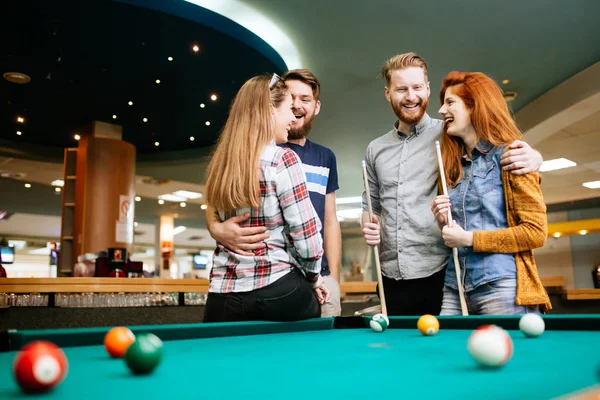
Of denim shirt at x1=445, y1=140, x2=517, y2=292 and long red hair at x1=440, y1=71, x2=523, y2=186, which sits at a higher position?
long red hair at x1=440, y1=71, x2=523, y2=186

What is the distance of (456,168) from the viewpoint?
231 centimetres

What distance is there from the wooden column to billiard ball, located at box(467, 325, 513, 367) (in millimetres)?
6561

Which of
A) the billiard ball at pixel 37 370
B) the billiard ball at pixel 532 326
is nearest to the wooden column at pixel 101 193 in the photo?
the billiard ball at pixel 532 326

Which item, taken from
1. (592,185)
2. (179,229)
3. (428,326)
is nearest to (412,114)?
(428,326)

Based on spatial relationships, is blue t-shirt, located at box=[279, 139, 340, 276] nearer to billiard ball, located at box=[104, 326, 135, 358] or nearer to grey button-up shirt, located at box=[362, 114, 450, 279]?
grey button-up shirt, located at box=[362, 114, 450, 279]

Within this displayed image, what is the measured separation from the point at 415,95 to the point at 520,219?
841mm

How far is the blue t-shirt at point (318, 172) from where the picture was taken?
286cm

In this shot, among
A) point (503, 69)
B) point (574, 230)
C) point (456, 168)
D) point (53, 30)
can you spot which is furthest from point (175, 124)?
point (574, 230)

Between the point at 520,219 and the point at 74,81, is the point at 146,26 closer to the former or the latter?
the point at 74,81

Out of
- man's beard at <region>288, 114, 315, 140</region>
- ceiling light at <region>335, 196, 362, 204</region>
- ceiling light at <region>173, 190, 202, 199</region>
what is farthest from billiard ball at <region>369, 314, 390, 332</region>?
ceiling light at <region>335, 196, 362, 204</region>

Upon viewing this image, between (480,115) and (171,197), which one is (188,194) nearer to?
(171,197)

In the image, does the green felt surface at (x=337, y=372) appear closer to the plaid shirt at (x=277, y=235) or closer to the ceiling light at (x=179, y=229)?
the plaid shirt at (x=277, y=235)

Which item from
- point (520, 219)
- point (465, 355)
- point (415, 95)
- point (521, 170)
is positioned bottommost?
point (465, 355)

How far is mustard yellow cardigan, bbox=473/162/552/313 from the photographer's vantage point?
1954mm
